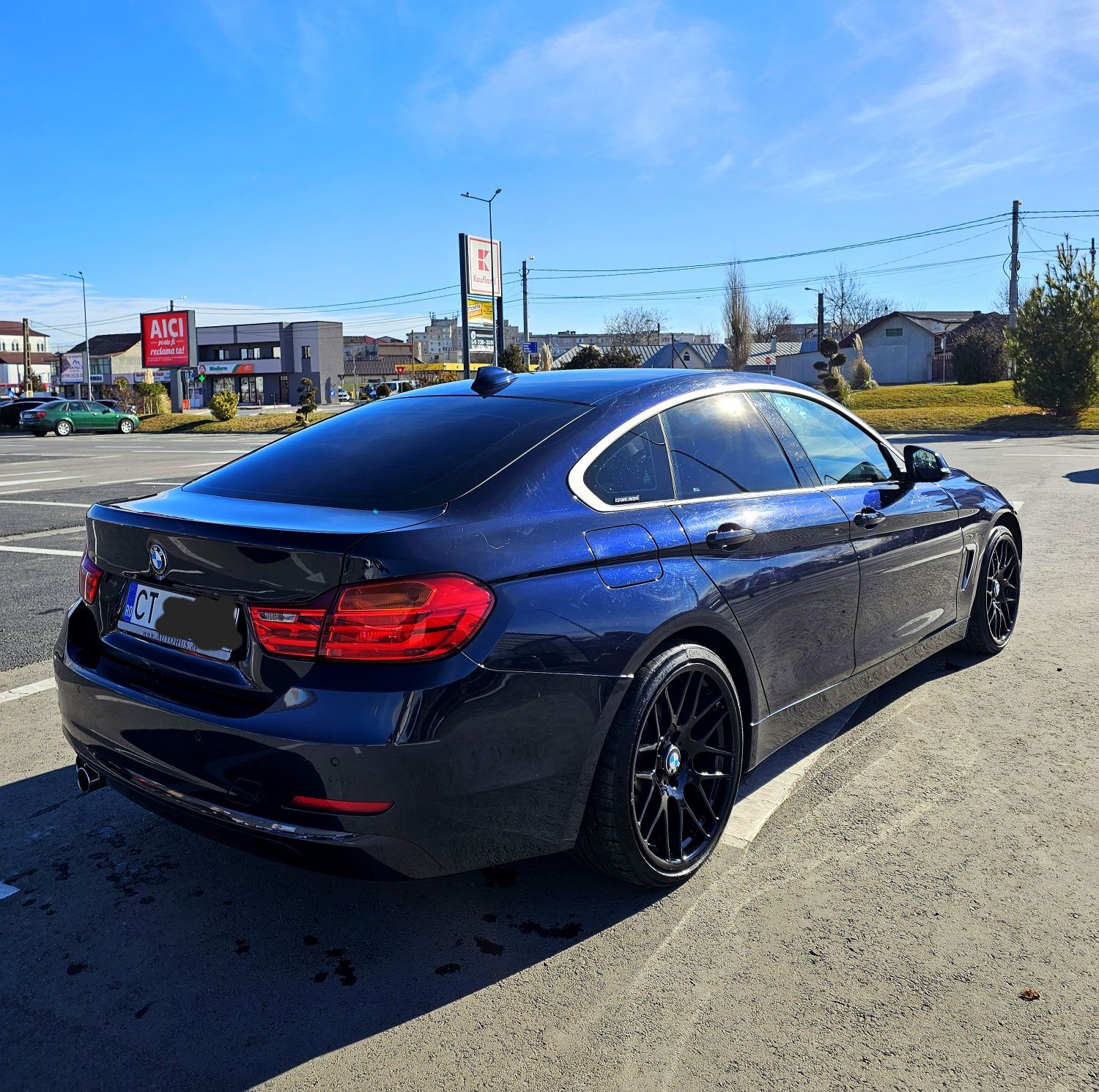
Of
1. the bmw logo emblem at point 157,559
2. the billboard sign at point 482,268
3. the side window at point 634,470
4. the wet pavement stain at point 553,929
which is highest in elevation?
the billboard sign at point 482,268

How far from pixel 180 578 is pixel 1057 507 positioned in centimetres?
1074

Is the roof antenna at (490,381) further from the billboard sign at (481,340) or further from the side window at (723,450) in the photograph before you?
the billboard sign at (481,340)

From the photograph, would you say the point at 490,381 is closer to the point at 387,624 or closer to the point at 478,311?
the point at 387,624

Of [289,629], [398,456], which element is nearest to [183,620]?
[289,629]

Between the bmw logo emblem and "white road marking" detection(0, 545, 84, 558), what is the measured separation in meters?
6.75

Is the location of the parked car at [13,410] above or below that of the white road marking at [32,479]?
above

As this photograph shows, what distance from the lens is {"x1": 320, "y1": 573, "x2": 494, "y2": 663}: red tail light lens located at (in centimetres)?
234

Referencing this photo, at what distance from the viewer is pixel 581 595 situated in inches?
103

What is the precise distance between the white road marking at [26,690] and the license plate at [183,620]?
8.02 ft

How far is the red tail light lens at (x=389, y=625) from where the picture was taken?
2.34 meters

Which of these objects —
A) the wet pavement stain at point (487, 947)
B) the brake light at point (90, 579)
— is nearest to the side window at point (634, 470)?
the wet pavement stain at point (487, 947)

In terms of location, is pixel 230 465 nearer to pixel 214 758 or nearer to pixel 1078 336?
pixel 214 758

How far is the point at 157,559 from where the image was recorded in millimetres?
2705

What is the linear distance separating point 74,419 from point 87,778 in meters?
41.0
